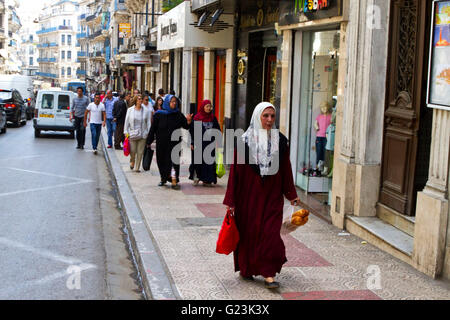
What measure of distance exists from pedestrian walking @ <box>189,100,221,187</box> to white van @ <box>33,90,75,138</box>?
12586 mm

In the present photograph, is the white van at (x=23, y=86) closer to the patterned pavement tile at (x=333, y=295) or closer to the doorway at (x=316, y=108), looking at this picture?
the doorway at (x=316, y=108)

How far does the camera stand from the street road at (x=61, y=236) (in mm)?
6641

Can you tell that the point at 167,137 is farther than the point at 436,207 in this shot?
Yes

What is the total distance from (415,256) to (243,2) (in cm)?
988

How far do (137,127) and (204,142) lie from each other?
8.64ft

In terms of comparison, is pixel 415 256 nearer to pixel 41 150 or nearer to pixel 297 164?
pixel 297 164

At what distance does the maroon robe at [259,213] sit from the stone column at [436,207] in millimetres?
1492

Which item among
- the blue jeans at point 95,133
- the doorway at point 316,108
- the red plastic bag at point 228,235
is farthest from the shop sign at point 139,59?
the red plastic bag at point 228,235

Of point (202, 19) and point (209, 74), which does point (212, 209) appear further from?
point (209, 74)

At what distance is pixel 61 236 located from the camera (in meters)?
8.86

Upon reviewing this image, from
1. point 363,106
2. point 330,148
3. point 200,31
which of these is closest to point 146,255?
point 363,106

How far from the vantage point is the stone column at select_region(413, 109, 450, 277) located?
6797 mm

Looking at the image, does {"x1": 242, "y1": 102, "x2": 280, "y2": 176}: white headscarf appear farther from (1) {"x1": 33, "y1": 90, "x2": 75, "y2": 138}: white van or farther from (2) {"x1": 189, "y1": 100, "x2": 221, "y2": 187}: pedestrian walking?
(1) {"x1": 33, "y1": 90, "x2": 75, "y2": 138}: white van
